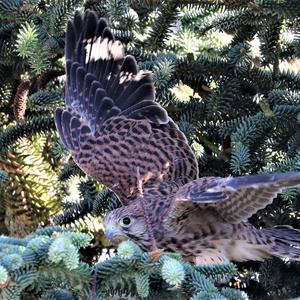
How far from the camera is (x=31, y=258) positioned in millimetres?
2066

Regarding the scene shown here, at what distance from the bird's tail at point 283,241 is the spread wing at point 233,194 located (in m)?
0.21

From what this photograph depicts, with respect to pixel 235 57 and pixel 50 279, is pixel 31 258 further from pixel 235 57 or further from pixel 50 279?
pixel 235 57

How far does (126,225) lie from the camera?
11.0 feet

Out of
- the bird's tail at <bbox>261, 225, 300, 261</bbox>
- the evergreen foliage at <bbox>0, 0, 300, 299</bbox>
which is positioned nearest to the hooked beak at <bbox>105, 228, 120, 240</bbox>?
the evergreen foliage at <bbox>0, 0, 300, 299</bbox>

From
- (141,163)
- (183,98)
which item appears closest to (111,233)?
(141,163)

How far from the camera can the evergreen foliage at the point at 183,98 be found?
3.28 meters

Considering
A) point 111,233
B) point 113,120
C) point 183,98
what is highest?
point 183,98

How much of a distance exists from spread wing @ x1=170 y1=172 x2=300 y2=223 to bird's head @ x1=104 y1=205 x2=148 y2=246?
6.7 inches

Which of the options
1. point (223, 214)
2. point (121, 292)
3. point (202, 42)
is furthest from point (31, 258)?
point (202, 42)

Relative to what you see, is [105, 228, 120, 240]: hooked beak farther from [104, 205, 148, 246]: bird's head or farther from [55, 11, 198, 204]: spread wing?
[55, 11, 198, 204]: spread wing

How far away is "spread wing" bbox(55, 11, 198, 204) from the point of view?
3.55 meters

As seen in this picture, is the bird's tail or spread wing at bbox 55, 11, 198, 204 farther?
spread wing at bbox 55, 11, 198, 204

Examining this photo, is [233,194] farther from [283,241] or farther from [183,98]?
[183,98]

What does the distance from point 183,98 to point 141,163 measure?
561mm
